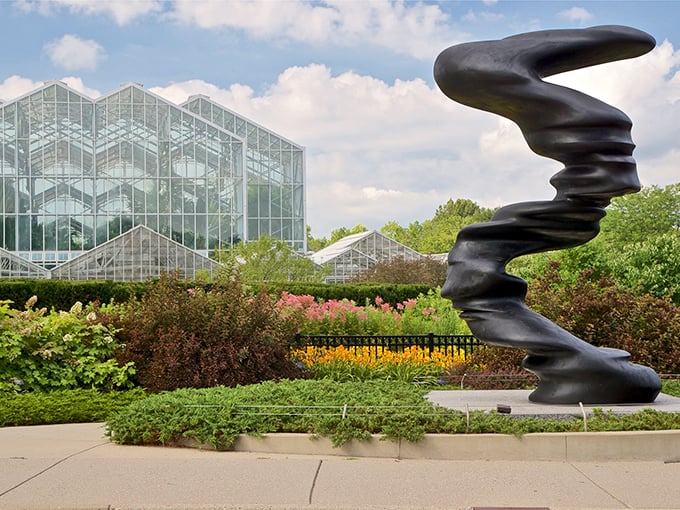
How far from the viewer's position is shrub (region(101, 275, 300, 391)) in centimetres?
1172

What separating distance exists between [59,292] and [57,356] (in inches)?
512

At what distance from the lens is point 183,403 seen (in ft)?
28.2

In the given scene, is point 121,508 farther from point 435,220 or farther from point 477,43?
point 435,220

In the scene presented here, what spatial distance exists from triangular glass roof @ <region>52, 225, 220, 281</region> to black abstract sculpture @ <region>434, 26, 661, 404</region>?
26.4 metres

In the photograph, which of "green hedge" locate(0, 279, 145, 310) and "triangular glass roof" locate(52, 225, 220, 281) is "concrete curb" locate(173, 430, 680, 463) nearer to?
"green hedge" locate(0, 279, 145, 310)

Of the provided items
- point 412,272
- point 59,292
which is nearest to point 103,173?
point 412,272

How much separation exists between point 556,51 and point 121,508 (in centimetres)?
621

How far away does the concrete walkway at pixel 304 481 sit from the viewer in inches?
243

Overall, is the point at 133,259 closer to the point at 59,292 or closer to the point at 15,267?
the point at 15,267

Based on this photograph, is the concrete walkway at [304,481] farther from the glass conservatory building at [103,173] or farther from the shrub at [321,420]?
the glass conservatory building at [103,173]

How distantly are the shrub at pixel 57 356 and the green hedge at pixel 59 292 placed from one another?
39.0 ft

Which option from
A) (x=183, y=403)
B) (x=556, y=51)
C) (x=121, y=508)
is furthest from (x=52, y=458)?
(x=556, y=51)

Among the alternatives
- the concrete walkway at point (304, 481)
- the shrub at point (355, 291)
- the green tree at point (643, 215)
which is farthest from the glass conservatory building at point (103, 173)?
the concrete walkway at point (304, 481)

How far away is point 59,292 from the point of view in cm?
2425
